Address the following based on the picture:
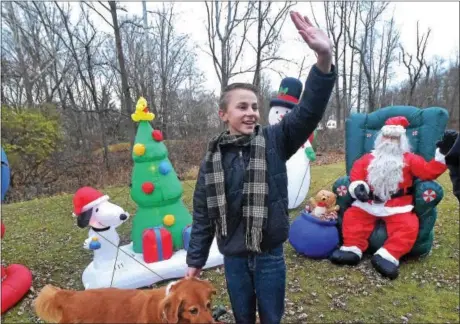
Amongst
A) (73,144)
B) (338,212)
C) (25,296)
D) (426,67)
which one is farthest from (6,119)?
(426,67)

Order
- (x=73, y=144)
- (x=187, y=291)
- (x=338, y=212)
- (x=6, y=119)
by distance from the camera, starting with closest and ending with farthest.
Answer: (x=187, y=291) → (x=338, y=212) → (x=6, y=119) → (x=73, y=144)

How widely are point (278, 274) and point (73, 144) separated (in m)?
15.4

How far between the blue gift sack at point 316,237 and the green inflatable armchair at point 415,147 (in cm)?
22

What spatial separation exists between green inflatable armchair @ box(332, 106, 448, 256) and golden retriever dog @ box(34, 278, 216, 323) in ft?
10.7

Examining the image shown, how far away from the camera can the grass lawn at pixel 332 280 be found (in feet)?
11.0

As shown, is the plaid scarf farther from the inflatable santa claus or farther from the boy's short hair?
the inflatable santa claus

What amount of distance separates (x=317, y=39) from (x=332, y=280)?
3140 millimetres

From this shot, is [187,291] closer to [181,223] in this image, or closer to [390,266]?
[181,223]

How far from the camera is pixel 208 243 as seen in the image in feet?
6.74

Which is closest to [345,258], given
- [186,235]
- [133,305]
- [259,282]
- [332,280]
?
[332,280]

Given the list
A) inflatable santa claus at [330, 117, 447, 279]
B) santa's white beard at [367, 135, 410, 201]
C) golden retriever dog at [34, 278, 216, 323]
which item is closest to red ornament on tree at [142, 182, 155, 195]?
golden retriever dog at [34, 278, 216, 323]

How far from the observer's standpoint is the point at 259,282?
1953mm

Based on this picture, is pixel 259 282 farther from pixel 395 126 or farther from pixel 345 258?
pixel 395 126

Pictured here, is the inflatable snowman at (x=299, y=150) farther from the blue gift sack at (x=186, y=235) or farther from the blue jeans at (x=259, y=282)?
the blue jeans at (x=259, y=282)
